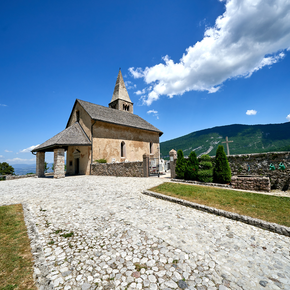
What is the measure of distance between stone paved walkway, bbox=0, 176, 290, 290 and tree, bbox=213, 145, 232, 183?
6.21 meters

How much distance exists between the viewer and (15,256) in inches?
118

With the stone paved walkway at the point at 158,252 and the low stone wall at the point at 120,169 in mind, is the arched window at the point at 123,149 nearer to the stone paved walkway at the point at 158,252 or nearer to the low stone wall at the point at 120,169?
the low stone wall at the point at 120,169

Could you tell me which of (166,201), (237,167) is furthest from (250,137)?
(166,201)

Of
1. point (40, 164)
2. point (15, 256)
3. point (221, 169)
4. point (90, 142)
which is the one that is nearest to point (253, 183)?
point (221, 169)

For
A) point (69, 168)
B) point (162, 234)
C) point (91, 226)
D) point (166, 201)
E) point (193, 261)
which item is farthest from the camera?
point (69, 168)

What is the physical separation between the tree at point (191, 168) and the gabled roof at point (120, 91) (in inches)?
1083

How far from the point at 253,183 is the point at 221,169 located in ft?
6.79

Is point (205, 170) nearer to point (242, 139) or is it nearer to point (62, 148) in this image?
point (62, 148)

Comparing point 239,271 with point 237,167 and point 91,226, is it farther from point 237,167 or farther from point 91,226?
point 237,167

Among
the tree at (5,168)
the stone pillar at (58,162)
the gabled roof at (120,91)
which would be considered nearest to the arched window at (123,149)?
the stone pillar at (58,162)

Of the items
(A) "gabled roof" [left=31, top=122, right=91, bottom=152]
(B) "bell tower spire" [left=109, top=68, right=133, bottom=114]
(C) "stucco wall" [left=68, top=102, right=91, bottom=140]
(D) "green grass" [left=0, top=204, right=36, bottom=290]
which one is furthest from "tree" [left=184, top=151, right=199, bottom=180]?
(B) "bell tower spire" [left=109, top=68, right=133, bottom=114]

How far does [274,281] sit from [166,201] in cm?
507

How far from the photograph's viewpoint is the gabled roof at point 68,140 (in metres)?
17.5

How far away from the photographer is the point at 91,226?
14.6 ft
